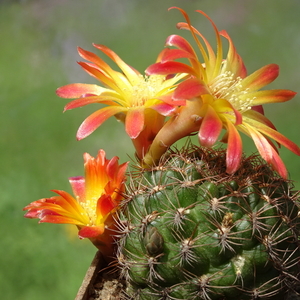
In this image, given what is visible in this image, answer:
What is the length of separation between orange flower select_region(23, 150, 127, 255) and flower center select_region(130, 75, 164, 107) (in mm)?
98

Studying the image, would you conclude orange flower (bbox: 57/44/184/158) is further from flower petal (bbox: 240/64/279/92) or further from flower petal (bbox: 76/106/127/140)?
flower petal (bbox: 240/64/279/92)

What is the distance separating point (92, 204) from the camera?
636 millimetres

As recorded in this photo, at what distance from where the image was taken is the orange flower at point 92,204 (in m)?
0.57

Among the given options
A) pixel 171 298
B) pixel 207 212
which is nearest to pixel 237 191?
pixel 207 212

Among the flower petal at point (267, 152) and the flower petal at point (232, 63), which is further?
the flower petal at point (232, 63)

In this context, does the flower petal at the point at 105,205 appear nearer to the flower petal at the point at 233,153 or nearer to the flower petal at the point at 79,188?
the flower petal at the point at 79,188

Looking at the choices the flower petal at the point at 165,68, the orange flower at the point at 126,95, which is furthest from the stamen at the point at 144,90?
the flower petal at the point at 165,68

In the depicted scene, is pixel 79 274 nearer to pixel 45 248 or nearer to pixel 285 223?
pixel 45 248

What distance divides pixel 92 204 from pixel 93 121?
166 millimetres

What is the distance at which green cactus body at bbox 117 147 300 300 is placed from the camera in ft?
1.61

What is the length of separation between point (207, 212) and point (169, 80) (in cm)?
23

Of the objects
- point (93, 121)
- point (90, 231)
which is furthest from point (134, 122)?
point (90, 231)

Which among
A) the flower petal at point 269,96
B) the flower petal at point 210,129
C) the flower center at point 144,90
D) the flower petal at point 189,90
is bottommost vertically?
the flower petal at point 269,96

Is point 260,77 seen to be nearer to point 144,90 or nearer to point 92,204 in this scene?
point 144,90
